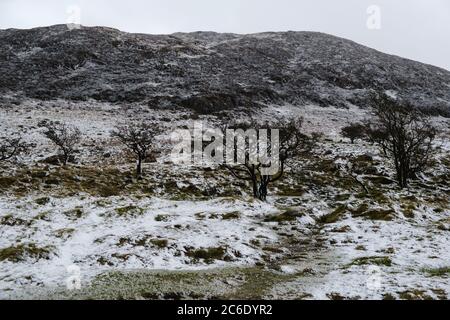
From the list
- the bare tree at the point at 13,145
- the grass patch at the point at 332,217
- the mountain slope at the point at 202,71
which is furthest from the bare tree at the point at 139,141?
the mountain slope at the point at 202,71

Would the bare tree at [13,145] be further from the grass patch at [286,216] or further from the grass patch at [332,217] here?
the grass patch at [332,217]

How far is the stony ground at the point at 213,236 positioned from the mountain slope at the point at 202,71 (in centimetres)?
3799

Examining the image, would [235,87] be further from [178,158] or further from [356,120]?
[178,158]

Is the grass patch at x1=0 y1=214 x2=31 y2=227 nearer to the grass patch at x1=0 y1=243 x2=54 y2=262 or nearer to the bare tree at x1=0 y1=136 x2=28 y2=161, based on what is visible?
the grass patch at x1=0 y1=243 x2=54 y2=262

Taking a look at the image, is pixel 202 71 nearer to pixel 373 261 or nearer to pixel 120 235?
pixel 120 235

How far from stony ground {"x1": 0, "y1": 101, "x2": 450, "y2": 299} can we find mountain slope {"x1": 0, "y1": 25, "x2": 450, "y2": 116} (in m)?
38.0

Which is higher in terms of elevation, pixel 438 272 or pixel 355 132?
pixel 355 132

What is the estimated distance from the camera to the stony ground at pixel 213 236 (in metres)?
13.0

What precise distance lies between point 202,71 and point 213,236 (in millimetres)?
72096

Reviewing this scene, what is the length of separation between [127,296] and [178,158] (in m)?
28.9

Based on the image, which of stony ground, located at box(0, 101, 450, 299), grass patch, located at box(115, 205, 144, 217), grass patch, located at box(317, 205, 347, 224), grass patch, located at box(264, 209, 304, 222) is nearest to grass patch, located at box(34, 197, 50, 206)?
stony ground, located at box(0, 101, 450, 299)

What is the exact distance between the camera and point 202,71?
A: 8675cm

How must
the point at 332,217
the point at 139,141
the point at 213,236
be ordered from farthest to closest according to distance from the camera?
the point at 139,141 → the point at 332,217 → the point at 213,236

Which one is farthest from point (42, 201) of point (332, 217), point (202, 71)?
point (202, 71)
